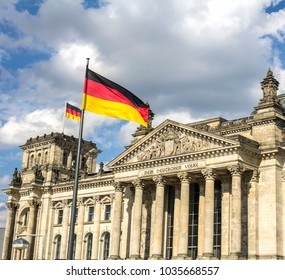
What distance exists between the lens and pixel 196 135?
5184cm

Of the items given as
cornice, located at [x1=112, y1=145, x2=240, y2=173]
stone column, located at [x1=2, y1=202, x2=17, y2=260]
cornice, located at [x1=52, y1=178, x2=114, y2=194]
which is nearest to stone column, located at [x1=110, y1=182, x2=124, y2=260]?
cornice, located at [x1=112, y1=145, x2=240, y2=173]

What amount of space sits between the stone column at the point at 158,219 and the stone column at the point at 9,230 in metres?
33.2

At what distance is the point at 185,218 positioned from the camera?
50719 mm

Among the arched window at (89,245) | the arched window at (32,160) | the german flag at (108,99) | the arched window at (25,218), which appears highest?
the arched window at (32,160)

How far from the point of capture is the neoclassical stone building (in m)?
48.2

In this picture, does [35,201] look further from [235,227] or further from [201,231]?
[235,227]

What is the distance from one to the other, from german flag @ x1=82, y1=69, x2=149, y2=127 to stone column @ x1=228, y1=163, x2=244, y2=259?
56.7ft

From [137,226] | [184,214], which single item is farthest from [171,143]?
[137,226]

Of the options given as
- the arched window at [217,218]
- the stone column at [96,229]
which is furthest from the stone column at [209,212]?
the stone column at [96,229]

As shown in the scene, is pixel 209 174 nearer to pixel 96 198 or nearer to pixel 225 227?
pixel 225 227

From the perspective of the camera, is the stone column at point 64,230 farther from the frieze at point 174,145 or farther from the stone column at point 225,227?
the stone column at point 225,227

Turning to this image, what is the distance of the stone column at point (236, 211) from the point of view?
46.3m
